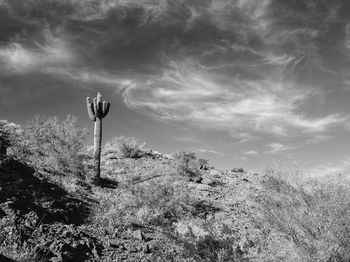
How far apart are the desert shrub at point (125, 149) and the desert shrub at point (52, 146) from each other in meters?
5.38

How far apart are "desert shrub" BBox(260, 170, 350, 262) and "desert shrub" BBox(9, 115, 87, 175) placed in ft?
34.7

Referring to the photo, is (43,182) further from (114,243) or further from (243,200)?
(243,200)

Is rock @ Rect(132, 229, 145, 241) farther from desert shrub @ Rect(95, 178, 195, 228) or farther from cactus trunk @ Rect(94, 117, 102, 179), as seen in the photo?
cactus trunk @ Rect(94, 117, 102, 179)

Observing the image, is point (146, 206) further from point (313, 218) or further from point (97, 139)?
point (97, 139)

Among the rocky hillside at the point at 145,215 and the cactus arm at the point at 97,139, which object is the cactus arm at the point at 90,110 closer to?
the cactus arm at the point at 97,139

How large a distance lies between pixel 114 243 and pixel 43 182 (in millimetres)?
4912

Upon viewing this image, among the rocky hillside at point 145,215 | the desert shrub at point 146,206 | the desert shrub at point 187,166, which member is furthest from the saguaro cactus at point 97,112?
the desert shrub at point 187,166

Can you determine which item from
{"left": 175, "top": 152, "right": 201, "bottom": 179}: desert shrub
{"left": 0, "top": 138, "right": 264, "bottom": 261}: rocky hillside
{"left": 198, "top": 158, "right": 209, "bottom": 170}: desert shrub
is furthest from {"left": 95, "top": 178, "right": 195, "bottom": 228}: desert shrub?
{"left": 198, "top": 158, "right": 209, "bottom": 170}: desert shrub

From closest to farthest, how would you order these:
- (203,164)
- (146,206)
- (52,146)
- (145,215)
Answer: (145,215), (146,206), (52,146), (203,164)

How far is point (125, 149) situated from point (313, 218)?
54.0 feet

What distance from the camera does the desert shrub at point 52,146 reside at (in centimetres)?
1507

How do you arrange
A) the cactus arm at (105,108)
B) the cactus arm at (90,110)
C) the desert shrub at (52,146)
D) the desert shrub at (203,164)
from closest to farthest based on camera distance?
the desert shrub at (52,146), the cactus arm at (90,110), the cactus arm at (105,108), the desert shrub at (203,164)

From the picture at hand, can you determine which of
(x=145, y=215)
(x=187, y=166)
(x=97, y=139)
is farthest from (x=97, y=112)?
(x=145, y=215)

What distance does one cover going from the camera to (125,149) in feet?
74.0
